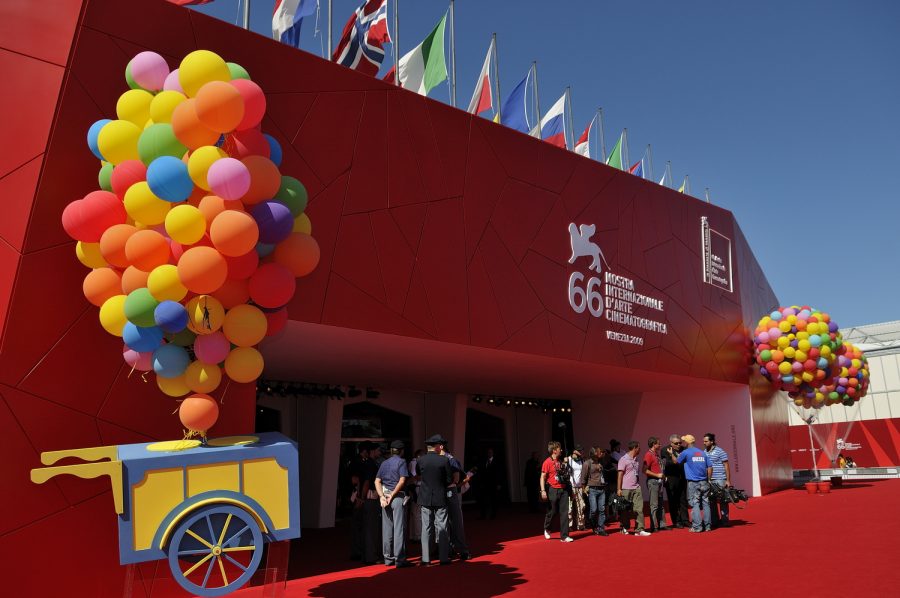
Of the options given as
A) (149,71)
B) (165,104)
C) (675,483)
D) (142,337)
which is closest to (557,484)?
(675,483)

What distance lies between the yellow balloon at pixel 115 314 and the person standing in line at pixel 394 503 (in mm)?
3849

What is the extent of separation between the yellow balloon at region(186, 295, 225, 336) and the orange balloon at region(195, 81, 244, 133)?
4.21 ft

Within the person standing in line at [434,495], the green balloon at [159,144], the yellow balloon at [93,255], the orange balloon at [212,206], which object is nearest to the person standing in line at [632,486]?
the person standing in line at [434,495]

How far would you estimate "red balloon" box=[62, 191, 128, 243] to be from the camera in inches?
228

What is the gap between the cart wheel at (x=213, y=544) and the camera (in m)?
5.26

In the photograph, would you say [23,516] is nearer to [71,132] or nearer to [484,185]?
[71,132]

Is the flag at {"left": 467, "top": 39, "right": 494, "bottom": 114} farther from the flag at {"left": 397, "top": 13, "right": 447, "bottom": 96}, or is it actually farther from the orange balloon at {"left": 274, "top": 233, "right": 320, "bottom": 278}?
the orange balloon at {"left": 274, "top": 233, "right": 320, "bottom": 278}

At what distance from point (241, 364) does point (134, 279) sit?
102 cm

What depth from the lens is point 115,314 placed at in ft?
18.9

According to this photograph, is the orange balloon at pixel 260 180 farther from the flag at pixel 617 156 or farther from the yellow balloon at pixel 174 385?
the flag at pixel 617 156

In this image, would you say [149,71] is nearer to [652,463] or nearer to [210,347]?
[210,347]

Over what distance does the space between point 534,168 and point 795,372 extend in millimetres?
9384

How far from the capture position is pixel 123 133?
228 inches

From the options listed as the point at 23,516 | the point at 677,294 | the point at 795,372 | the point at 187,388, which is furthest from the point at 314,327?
the point at 795,372
